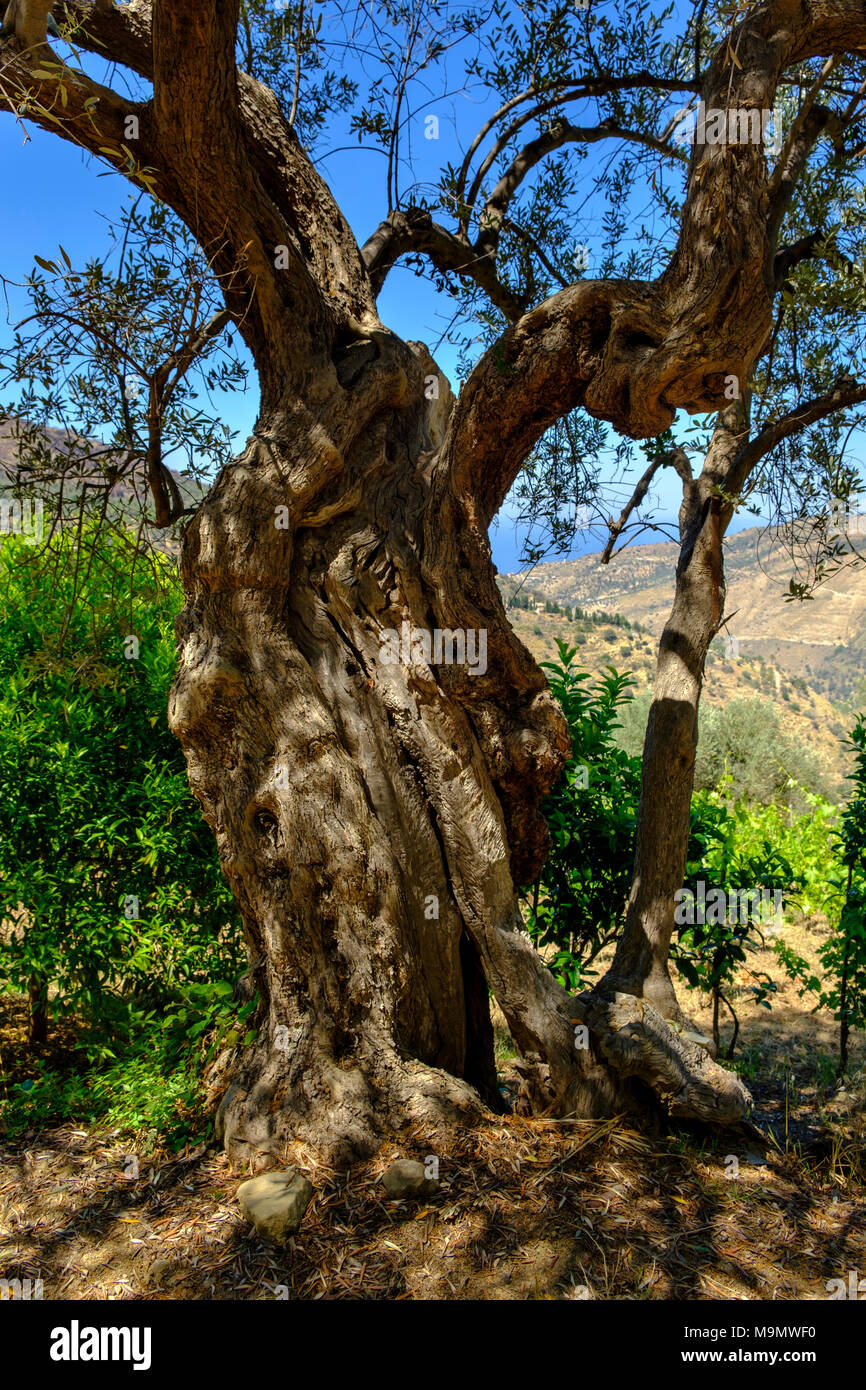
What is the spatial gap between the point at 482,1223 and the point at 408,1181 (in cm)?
30

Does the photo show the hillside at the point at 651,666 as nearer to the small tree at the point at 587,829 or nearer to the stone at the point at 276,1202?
the small tree at the point at 587,829

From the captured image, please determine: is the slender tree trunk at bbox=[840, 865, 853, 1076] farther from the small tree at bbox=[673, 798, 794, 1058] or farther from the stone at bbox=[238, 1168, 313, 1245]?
the stone at bbox=[238, 1168, 313, 1245]

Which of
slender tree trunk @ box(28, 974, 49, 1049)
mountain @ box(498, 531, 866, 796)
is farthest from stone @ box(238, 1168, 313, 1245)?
mountain @ box(498, 531, 866, 796)

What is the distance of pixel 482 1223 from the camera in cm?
314

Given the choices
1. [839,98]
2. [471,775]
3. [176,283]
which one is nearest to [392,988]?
[471,775]

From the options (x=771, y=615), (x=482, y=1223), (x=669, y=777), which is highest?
(x=771, y=615)

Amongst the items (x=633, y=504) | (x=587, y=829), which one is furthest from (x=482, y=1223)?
(x=633, y=504)

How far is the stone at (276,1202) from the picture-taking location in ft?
10.0

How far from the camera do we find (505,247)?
5.97 meters

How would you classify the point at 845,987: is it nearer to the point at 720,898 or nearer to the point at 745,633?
the point at 720,898

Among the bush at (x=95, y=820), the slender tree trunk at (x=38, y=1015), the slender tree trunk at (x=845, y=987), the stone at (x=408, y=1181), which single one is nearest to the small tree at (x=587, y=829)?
the slender tree trunk at (x=845, y=987)

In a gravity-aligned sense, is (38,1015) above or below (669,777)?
below

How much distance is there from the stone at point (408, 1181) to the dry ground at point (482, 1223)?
0.14 ft

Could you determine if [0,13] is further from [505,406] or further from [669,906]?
[669,906]
